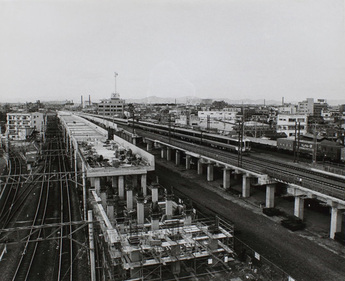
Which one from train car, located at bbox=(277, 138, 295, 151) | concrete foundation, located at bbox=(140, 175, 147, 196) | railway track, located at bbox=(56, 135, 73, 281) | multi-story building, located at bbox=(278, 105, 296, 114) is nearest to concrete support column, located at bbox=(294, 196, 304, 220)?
concrete foundation, located at bbox=(140, 175, 147, 196)

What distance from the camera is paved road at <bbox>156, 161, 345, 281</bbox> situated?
54.9ft

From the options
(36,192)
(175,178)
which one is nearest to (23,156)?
(36,192)

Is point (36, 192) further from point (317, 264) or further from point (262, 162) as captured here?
point (317, 264)

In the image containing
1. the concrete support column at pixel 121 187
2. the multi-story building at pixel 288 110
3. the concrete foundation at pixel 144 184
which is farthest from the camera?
the multi-story building at pixel 288 110

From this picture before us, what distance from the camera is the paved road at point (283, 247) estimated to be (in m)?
A: 16.7

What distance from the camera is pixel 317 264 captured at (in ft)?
57.1

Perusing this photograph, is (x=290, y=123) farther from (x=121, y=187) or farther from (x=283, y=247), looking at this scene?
(x=283, y=247)

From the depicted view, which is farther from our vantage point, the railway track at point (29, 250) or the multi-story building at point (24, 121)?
the multi-story building at point (24, 121)

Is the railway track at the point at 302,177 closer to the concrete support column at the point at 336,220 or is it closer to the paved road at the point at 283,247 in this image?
the concrete support column at the point at 336,220

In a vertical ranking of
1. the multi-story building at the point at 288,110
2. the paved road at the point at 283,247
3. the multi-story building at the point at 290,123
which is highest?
the multi-story building at the point at 288,110

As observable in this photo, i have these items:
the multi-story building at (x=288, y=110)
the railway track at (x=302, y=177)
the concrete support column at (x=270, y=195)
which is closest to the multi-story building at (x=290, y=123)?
the railway track at (x=302, y=177)

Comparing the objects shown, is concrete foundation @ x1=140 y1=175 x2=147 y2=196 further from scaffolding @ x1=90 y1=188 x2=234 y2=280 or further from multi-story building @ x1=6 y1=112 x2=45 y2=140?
multi-story building @ x1=6 y1=112 x2=45 y2=140

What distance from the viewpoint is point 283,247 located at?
63.6ft

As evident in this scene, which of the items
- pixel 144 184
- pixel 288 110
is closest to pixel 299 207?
pixel 144 184
